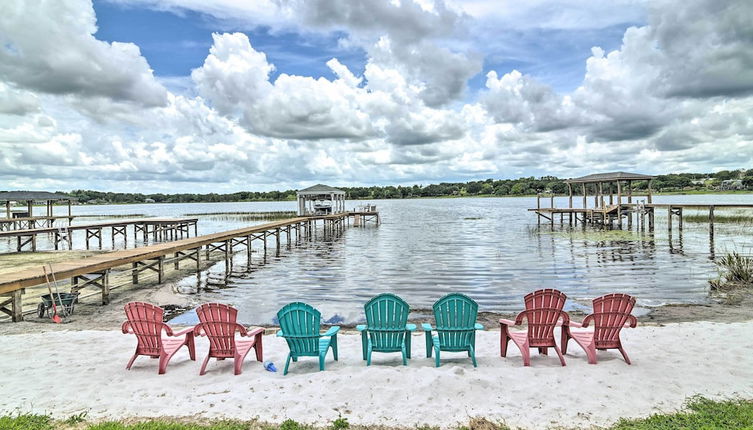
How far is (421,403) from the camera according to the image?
186 inches

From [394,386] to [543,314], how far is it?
7.93ft

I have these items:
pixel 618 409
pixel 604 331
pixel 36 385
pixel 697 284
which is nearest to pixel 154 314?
pixel 36 385

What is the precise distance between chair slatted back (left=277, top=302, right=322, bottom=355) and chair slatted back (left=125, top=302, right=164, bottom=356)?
1.75 m

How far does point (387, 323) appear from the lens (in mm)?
5980

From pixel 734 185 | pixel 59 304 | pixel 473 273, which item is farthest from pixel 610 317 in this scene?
pixel 734 185

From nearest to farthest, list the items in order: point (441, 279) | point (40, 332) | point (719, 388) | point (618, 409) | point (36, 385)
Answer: point (618, 409), point (719, 388), point (36, 385), point (40, 332), point (441, 279)

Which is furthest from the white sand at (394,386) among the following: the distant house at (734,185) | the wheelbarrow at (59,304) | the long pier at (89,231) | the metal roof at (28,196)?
the distant house at (734,185)

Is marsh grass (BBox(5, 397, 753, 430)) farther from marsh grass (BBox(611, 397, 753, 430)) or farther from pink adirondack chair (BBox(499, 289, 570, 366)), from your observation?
pink adirondack chair (BBox(499, 289, 570, 366))

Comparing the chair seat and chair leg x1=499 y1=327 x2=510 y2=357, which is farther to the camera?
chair leg x1=499 y1=327 x2=510 y2=357

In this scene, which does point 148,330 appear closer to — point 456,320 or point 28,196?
point 456,320

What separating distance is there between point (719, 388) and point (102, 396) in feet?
23.5

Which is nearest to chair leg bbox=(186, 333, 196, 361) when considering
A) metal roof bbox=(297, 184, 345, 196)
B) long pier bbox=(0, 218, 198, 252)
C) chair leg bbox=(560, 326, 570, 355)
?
chair leg bbox=(560, 326, 570, 355)

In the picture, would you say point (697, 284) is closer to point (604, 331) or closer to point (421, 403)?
point (604, 331)

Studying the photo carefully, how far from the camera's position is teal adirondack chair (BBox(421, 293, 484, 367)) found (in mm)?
5961
